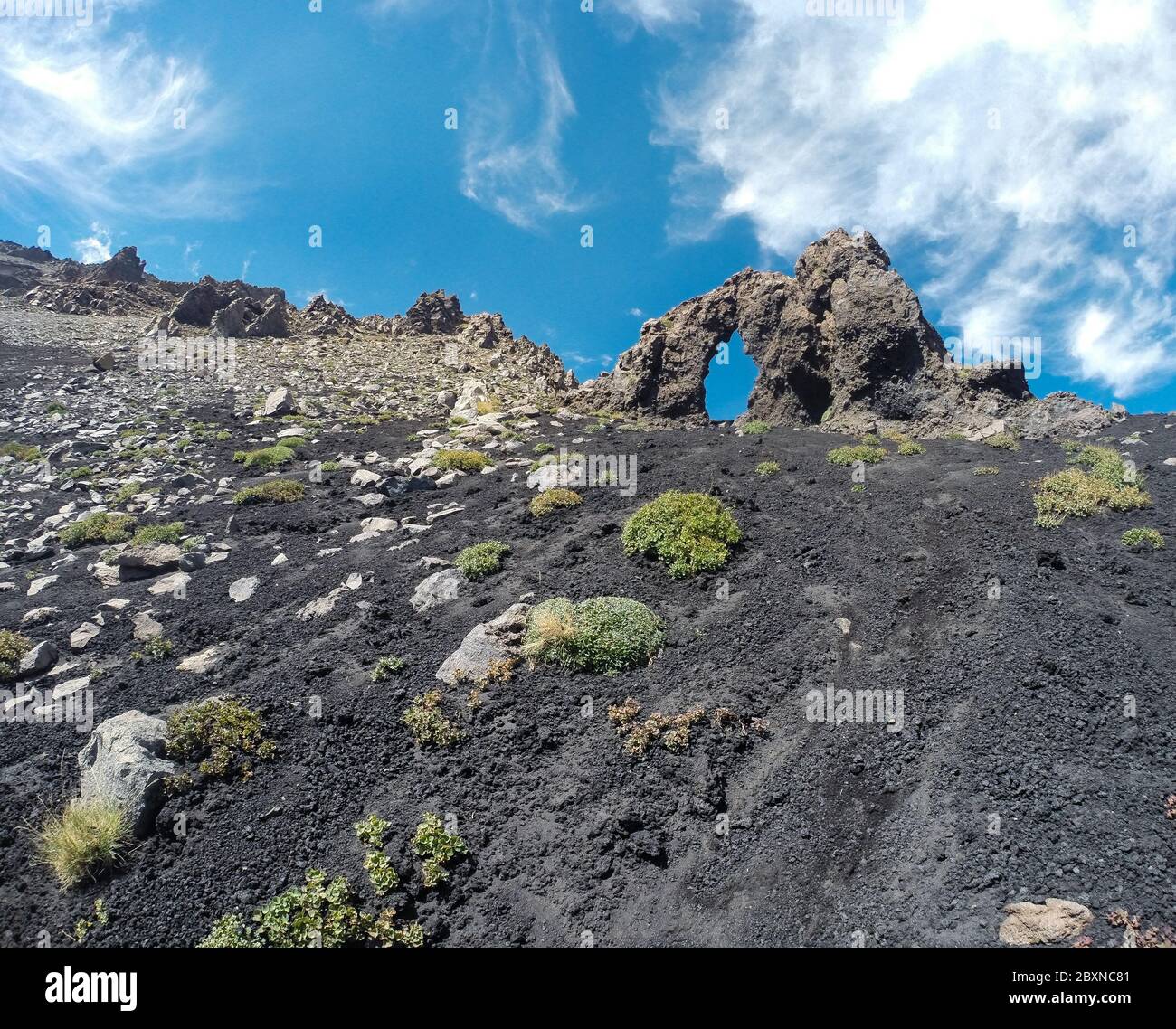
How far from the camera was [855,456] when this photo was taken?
20.8 metres

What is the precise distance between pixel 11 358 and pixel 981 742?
5301 cm

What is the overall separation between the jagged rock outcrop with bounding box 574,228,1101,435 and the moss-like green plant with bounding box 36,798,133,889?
27628 mm

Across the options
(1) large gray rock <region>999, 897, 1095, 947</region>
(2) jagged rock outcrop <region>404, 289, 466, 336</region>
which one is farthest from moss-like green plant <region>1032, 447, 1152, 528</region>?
(2) jagged rock outcrop <region>404, 289, 466, 336</region>

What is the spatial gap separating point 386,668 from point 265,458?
681 inches

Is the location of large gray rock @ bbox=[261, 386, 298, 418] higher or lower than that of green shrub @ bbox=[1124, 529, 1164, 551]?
higher

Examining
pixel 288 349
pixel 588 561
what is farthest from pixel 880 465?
pixel 288 349

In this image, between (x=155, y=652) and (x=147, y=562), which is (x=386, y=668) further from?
(x=147, y=562)

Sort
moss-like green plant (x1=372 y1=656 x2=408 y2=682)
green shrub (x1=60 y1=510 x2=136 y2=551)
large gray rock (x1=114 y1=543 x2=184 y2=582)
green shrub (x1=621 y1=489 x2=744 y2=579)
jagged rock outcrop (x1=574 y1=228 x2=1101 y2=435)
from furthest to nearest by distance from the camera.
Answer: jagged rock outcrop (x1=574 y1=228 x2=1101 y2=435) < green shrub (x1=60 y1=510 x2=136 y2=551) < large gray rock (x1=114 y1=543 x2=184 y2=582) < green shrub (x1=621 y1=489 x2=744 y2=579) < moss-like green plant (x1=372 y1=656 x2=408 y2=682)

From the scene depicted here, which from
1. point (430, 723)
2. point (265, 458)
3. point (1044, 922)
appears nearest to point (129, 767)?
point (430, 723)

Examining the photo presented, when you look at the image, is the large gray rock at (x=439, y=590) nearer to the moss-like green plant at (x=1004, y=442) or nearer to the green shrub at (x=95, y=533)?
the green shrub at (x=95, y=533)

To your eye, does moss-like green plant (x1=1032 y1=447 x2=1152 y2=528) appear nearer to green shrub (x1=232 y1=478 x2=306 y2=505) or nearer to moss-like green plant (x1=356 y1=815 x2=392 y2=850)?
moss-like green plant (x1=356 y1=815 x2=392 y2=850)

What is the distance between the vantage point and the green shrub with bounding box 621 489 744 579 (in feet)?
43.5

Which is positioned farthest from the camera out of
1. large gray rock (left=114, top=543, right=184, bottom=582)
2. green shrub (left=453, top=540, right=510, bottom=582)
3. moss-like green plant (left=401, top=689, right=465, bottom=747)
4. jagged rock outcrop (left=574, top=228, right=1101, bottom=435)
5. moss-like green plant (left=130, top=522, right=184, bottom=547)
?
jagged rock outcrop (left=574, top=228, right=1101, bottom=435)

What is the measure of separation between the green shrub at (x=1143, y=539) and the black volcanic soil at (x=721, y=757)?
26cm
